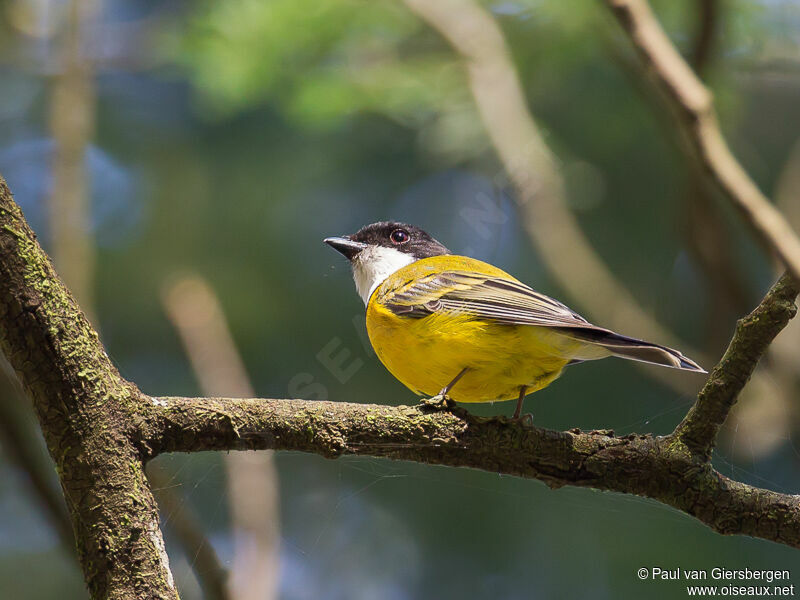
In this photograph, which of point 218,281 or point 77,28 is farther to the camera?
point 218,281

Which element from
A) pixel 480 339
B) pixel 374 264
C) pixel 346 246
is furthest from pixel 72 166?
pixel 480 339

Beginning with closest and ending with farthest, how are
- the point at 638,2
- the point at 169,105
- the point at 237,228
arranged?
the point at 638,2 < the point at 237,228 < the point at 169,105

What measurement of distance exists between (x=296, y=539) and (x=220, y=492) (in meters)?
0.53

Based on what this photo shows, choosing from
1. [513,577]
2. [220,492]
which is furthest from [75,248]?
[513,577]

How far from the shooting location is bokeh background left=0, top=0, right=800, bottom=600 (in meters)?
4.02

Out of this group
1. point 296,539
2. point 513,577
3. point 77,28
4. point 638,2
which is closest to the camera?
point 638,2

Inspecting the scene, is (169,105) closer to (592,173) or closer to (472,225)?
(472,225)

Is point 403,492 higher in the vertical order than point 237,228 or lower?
lower

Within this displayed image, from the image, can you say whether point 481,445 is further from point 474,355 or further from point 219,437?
point 219,437

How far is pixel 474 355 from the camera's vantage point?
283 cm

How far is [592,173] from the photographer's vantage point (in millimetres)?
6078

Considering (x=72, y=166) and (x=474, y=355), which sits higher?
(x=72, y=166)

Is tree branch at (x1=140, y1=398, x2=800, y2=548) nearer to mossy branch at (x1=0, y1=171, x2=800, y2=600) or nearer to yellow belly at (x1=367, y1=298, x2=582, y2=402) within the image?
mossy branch at (x1=0, y1=171, x2=800, y2=600)

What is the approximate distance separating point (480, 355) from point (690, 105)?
104 cm
